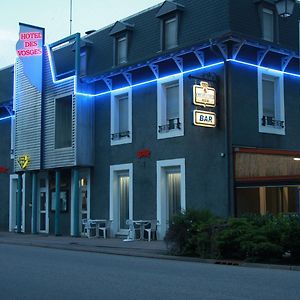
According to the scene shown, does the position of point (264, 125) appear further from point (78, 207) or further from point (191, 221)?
point (78, 207)

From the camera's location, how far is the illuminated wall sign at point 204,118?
784 inches

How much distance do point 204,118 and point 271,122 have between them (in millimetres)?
3256

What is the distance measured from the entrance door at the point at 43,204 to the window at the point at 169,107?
8.72 metres

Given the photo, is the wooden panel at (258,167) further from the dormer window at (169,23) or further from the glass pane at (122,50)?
the glass pane at (122,50)

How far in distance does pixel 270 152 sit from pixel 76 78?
9.86 meters

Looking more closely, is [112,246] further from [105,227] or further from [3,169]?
[3,169]

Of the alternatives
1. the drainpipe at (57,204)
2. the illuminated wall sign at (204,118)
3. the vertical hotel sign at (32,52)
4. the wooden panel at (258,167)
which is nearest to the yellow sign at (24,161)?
the drainpipe at (57,204)

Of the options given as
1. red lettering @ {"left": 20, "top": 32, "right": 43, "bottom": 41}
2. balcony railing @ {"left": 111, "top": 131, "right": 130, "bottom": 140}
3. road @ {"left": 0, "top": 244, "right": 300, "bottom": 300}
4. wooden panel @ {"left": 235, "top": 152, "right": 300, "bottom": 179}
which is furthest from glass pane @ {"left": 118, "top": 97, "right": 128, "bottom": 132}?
road @ {"left": 0, "top": 244, "right": 300, "bottom": 300}

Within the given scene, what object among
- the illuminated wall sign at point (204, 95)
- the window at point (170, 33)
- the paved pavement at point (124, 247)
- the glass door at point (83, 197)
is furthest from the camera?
the glass door at point (83, 197)

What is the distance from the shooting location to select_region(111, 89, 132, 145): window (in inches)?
984

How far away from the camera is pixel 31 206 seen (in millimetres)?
29859

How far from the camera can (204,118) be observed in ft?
66.3

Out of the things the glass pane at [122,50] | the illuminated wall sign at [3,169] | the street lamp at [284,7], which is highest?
the glass pane at [122,50]

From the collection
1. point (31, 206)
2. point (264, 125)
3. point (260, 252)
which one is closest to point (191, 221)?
point (260, 252)
